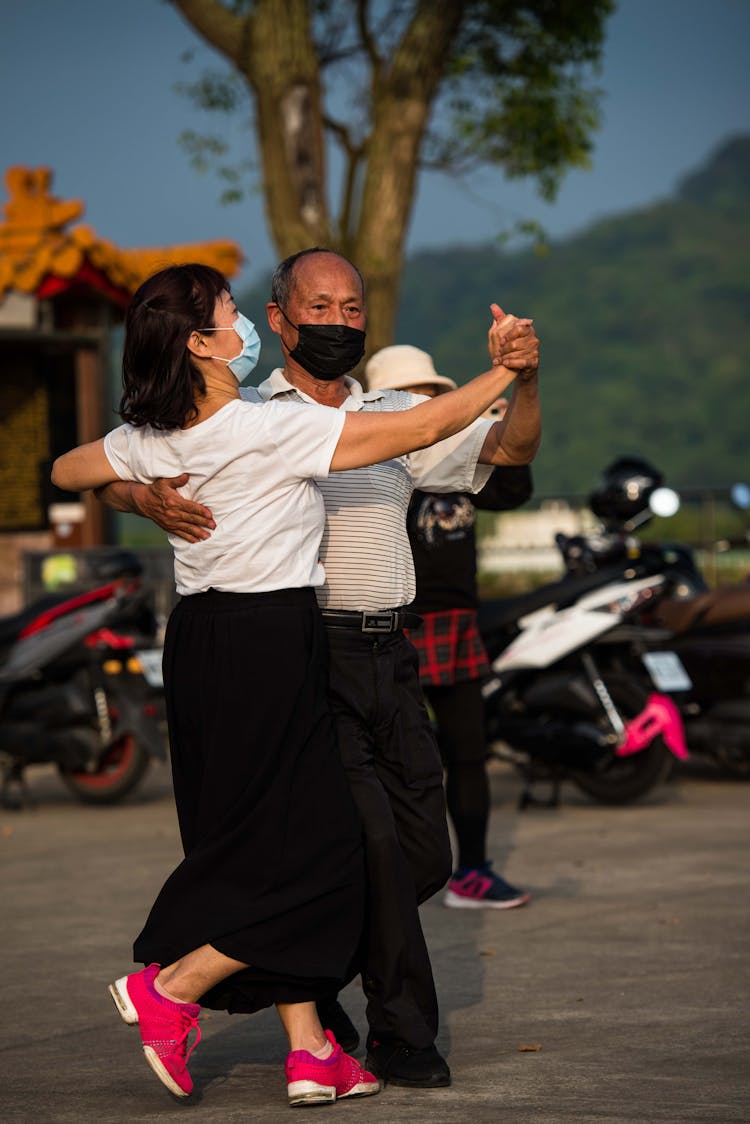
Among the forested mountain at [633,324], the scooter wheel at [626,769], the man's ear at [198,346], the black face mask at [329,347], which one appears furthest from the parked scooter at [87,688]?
the forested mountain at [633,324]

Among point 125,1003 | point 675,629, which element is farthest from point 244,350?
point 675,629

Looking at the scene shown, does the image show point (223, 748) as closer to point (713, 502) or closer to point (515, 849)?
point (515, 849)

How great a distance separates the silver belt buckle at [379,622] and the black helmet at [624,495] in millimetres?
5541

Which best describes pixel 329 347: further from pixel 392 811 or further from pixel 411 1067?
pixel 411 1067

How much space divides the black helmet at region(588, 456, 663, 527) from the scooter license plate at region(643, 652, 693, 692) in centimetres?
86

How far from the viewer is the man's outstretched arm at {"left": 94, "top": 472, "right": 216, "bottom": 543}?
4.23 meters

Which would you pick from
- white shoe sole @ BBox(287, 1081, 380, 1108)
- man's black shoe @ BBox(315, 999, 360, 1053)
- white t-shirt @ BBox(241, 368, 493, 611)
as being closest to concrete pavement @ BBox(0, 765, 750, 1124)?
white shoe sole @ BBox(287, 1081, 380, 1108)

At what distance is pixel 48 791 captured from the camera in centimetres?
1073

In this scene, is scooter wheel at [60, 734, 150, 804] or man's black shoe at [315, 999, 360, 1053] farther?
scooter wheel at [60, 734, 150, 804]

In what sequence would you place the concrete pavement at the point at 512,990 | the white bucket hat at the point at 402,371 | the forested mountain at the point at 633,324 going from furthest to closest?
the forested mountain at the point at 633,324, the white bucket hat at the point at 402,371, the concrete pavement at the point at 512,990

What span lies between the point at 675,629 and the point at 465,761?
335cm

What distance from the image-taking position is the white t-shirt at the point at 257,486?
4172 millimetres

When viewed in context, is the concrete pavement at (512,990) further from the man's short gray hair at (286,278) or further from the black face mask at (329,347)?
the man's short gray hair at (286,278)

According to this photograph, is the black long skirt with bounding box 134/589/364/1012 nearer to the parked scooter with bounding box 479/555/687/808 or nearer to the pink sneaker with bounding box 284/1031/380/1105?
the pink sneaker with bounding box 284/1031/380/1105
